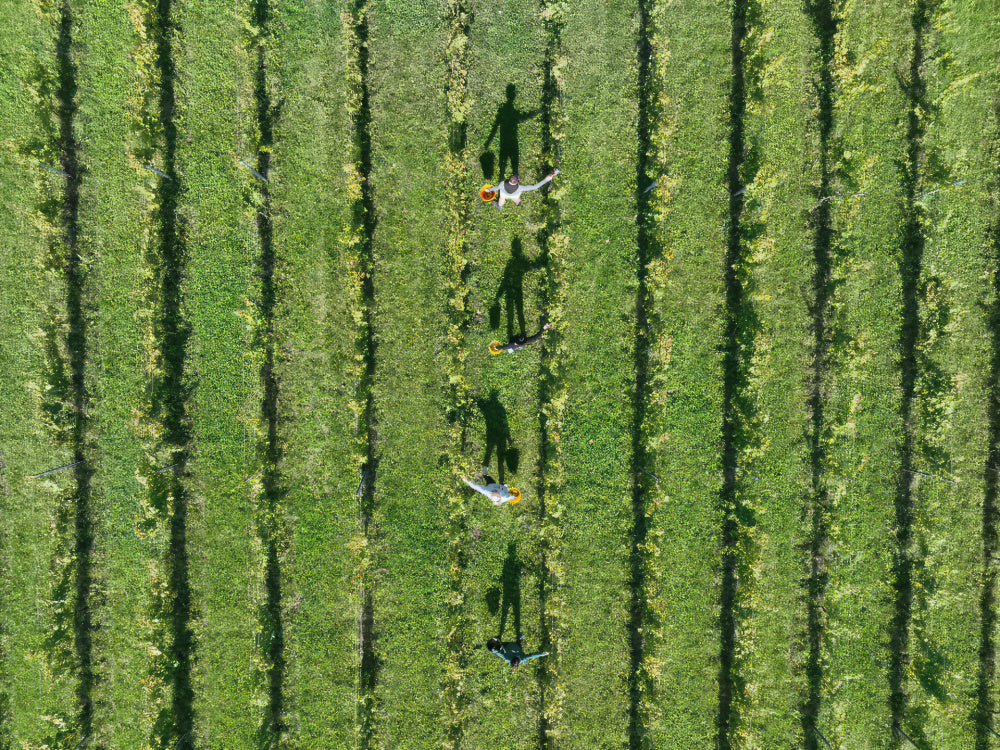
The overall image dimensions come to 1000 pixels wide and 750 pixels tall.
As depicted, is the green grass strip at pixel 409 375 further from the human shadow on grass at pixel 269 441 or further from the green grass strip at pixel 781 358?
the green grass strip at pixel 781 358

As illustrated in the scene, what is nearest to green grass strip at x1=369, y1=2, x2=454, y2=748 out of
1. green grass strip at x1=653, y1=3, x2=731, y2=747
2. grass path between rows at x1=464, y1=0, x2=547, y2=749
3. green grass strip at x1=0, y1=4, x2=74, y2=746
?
grass path between rows at x1=464, y1=0, x2=547, y2=749

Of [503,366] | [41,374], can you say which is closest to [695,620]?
[503,366]

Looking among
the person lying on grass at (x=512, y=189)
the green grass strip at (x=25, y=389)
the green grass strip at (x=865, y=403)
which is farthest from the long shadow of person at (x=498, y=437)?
the green grass strip at (x=25, y=389)

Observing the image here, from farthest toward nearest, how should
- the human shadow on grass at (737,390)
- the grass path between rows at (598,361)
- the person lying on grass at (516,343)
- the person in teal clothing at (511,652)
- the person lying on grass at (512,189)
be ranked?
the grass path between rows at (598,361)
the human shadow on grass at (737,390)
the person lying on grass at (516,343)
the person in teal clothing at (511,652)
the person lying on grass at (512,189)

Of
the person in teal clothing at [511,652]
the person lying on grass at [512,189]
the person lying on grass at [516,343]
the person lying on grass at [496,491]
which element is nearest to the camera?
the person lying on grass at [512,189]

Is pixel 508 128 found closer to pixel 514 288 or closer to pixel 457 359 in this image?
pixel 514 288

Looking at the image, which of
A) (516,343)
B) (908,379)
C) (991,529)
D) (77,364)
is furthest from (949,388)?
(77,364)

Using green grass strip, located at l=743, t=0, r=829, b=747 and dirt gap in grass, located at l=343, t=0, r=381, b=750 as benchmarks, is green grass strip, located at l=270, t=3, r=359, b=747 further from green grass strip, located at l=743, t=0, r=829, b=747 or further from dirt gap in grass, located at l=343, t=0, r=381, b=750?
green grass strip, located at l=743, t=0, r=829, b=747
